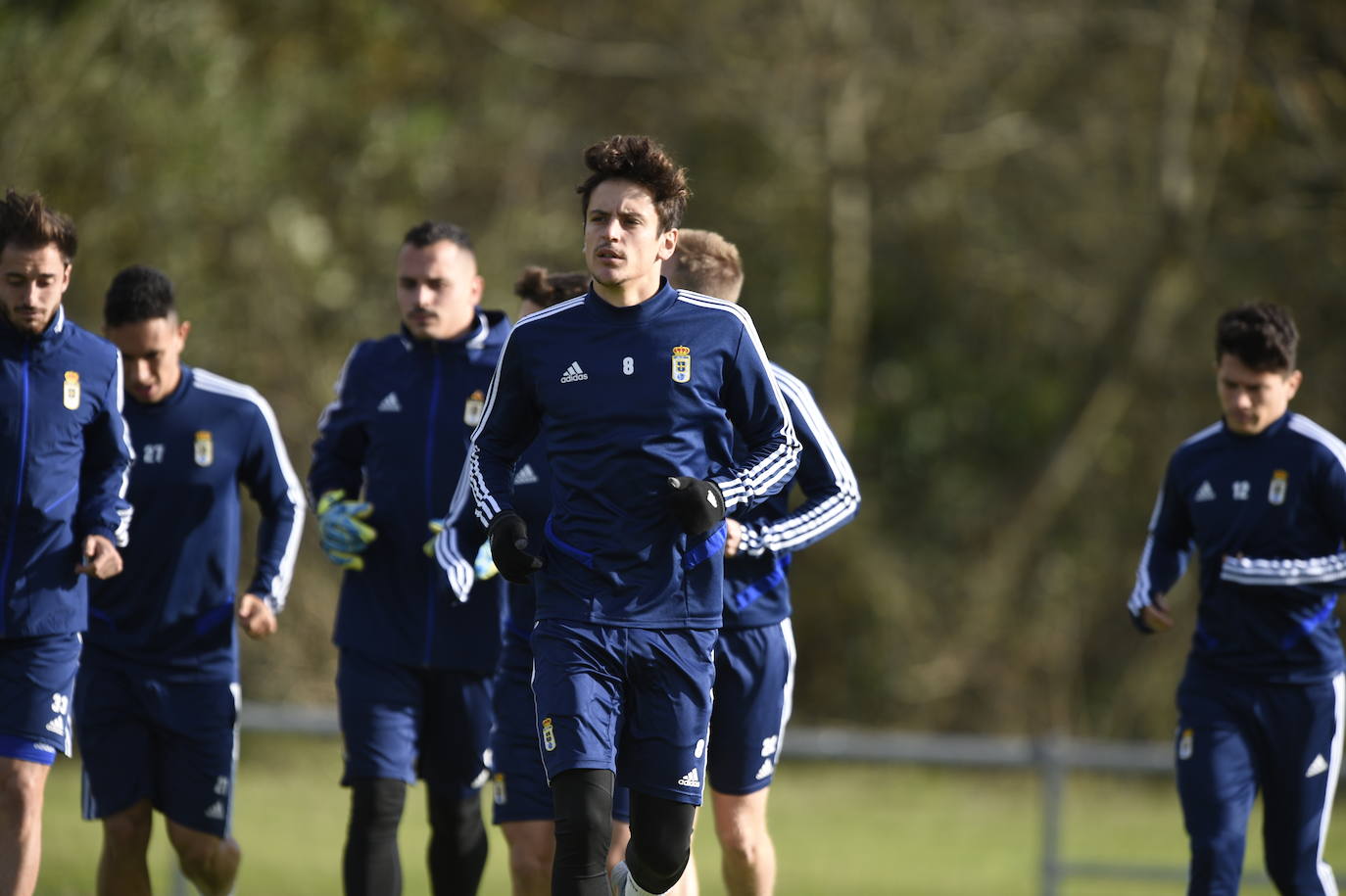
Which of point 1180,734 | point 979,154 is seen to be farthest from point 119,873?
point 979,154

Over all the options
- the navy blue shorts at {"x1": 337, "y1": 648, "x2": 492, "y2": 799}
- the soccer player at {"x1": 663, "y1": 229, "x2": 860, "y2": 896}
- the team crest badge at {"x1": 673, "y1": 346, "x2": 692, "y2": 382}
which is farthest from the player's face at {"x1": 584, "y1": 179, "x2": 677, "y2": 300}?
the navy blue shorts at {"x1": 337, "y1": 648, "x2": 492, "y2": 799}

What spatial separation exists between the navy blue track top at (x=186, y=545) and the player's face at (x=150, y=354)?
0.05 meters

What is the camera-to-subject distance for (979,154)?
18.7m

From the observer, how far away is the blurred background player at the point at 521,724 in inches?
242

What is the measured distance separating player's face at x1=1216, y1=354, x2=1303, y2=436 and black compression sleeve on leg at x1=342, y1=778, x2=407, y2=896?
3544 millimetres

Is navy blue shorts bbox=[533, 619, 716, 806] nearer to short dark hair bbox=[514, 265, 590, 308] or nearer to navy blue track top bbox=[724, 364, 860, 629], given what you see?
navy blue track top bbox=[724, 364, 860, 629]

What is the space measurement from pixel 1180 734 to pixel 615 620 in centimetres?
278

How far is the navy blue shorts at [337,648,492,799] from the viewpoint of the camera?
21.4 feet

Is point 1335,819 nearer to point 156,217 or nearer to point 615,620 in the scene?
point 615,620

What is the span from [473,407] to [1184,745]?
3.07 meters

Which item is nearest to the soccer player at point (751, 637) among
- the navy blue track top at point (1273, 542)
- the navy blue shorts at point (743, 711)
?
the navy blue shorts at point (743, 711)

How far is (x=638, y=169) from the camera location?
522 cm

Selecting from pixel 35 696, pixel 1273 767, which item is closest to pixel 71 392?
pixel 35 696

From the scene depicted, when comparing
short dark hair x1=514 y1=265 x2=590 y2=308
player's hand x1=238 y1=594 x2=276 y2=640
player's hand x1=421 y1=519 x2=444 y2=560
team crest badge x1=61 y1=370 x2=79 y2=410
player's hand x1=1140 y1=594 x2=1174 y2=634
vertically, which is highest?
short dark hair x1=514 y1=265 x2=590 y2=308
